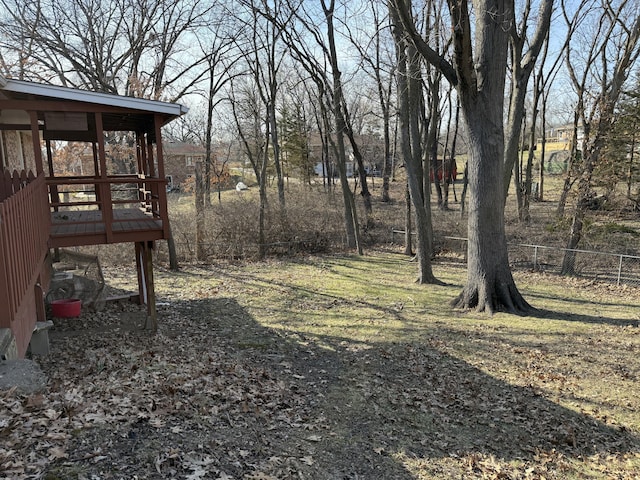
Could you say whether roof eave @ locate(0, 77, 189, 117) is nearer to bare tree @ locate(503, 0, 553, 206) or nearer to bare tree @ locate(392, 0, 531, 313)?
bare tree @ locate(392, 0, 531, 313)

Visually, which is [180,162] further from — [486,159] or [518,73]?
[486,159]

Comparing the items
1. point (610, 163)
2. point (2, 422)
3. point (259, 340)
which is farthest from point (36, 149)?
point (610, 163)

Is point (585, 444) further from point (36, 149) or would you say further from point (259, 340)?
point (36, 149)

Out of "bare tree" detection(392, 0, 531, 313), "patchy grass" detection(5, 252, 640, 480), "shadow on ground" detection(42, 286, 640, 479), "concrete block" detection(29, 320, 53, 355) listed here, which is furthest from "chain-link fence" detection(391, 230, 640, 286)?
"concrete block" detection(29, 320, 53, 355)

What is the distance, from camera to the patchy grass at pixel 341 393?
12.3ft

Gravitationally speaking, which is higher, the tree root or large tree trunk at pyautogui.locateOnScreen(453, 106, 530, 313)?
large tree trunk at pyautogui.locateOnScreen(453, 106, 530, 313)

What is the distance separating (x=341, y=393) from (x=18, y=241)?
13.4 ft

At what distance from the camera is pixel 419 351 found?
7.46m

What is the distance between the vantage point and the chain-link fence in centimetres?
1207

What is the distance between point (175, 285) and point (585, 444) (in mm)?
10598

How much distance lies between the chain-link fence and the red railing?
1214 centimetres

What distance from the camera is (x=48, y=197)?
7887mm

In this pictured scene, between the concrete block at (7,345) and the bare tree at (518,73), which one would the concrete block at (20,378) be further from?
the bare tree at (518,73)

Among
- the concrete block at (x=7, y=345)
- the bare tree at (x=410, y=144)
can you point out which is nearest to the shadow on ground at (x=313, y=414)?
the concrete block at (x=7, y=345)
